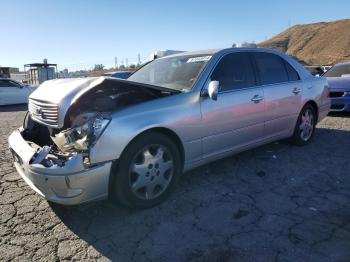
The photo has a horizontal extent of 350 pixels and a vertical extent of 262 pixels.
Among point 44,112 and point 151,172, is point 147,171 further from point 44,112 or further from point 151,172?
point 44,112

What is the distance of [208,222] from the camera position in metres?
3.20

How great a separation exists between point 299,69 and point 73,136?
3.93 metres

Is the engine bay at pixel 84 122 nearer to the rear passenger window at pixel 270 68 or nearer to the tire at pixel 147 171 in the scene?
the tire at pixel 147 171

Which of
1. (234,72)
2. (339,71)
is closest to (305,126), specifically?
(234,72)

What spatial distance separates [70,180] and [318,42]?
69287 millimetres

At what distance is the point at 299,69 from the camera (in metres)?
5.61

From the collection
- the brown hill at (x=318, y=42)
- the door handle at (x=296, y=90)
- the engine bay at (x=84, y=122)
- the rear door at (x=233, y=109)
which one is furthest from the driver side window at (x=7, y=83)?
the brown hill at (x=318, y=42)

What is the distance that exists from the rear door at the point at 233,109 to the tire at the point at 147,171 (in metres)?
0.54

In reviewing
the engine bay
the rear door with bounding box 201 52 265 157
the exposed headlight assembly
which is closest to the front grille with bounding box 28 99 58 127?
the engine bay

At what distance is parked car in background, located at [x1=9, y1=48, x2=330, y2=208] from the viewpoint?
119 inches

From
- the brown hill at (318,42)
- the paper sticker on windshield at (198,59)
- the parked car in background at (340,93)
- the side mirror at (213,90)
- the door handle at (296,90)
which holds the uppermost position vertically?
the brown hill at (318,42)

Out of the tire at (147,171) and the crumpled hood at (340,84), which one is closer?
the tire at (147,171)

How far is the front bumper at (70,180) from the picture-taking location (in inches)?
114

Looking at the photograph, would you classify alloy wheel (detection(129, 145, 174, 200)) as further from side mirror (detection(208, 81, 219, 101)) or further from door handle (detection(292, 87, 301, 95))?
door handle (detection(292, 87, 301, 95))
